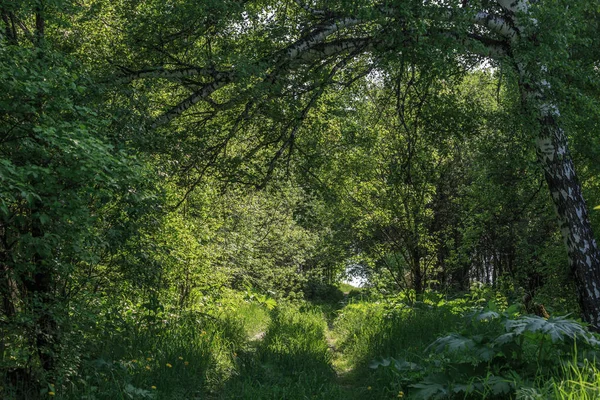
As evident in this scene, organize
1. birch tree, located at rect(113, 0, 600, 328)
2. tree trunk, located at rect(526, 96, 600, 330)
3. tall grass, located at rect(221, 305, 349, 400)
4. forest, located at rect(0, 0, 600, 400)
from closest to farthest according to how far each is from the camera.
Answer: forest, located at rect(0, 0, 600, 400) → tall grass, located at rect(221, 305, 349, 400) → birch tree, located at rect(113, 0, 600, 328) → tree trunk, located at rect(526, 96, 600, 330)

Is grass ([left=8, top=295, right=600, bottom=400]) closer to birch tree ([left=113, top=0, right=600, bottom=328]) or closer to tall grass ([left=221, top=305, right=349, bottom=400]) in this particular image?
tall grass ([left=221, top=305, right=349, bottom=400])

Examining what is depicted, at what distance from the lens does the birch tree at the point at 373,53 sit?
244 inches

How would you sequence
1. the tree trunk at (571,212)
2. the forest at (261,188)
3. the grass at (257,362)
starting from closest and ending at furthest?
the forest at (261,188), the grass at (257,362), the tree trunk at (571,212)

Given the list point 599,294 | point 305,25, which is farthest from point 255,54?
point 599,294

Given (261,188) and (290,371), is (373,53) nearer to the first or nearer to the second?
(261,188)

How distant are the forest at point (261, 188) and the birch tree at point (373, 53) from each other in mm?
37

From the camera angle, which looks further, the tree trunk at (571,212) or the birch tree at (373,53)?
the tree trunk at (571,212)

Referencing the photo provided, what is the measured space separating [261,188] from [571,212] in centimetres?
408

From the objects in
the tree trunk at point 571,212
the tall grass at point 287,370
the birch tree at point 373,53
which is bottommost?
the tall grass at point 287,370

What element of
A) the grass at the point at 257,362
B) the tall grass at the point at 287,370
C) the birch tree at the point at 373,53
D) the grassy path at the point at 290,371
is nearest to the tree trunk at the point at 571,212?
the birch tree at the point at 373,53

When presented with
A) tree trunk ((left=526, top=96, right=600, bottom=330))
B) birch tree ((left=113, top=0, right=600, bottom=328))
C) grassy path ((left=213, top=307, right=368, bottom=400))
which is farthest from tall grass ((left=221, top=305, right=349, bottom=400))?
tree trunk ((left=526, top=96, right=600, bottom=330))

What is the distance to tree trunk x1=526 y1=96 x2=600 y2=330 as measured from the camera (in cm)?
684

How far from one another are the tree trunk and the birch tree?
0.5 inches

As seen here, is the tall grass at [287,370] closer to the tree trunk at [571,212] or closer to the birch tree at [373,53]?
the birch tree at [373,53]
